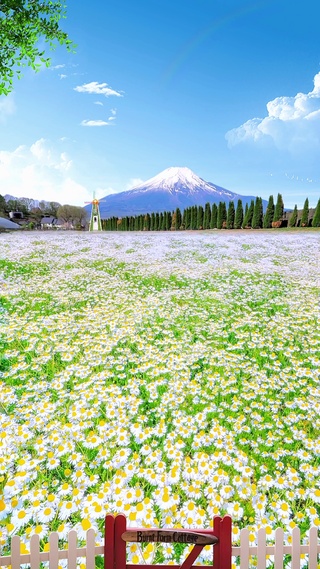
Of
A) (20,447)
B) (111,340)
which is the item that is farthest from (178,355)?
(20,447)

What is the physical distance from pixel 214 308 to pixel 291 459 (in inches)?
236

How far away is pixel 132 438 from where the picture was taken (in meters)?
4.47

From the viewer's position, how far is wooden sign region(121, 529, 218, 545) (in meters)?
2.09

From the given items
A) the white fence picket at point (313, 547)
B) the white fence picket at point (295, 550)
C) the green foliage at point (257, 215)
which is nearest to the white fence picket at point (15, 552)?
the white fence picket at point (295, 550)

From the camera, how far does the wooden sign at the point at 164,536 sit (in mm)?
2094

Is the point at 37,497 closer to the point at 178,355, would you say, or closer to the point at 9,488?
the point at 9,488

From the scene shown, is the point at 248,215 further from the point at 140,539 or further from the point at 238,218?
the point at 140,539

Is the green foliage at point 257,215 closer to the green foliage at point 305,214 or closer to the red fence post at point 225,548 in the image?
the green foliage at point 305,214

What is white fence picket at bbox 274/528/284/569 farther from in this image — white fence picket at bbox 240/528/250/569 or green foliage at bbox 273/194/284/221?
green foliage at bbox 273/194/284/221

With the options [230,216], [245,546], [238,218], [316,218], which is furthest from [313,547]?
[230,216]

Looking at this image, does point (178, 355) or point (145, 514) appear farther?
point (178, 355)

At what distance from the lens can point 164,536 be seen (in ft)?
6.91

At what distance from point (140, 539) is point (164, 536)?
0.14 meters

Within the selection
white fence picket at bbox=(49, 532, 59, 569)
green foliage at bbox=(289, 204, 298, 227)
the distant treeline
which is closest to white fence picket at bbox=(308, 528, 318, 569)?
white fence picket at bbox=(49, 532, 59, 569)
